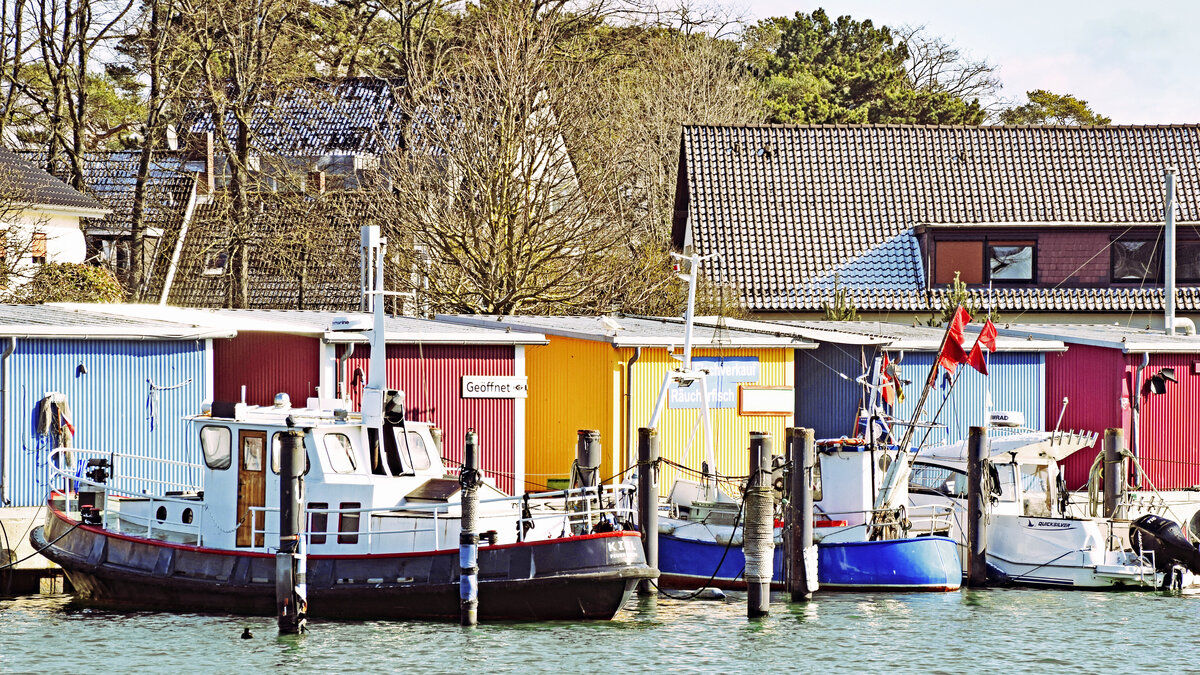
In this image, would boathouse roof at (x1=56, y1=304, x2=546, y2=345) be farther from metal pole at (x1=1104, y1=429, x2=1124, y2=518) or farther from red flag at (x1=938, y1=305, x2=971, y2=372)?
metal pole at (x1=1104, y1=429, x2=1124, y2=518)

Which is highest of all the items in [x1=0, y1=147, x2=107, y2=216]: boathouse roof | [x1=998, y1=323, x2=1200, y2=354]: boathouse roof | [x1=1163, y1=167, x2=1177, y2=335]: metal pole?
[x1=0, y1=147, x2=107, y2=216]: boathouse roof

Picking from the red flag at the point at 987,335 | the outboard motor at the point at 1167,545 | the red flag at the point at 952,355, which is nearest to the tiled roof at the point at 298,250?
the red flag at the point at 987,335

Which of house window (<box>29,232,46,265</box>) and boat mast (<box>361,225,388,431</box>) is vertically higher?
house window (<box>29,232,46,265</box>)

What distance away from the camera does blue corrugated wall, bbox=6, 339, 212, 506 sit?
76.1 feet

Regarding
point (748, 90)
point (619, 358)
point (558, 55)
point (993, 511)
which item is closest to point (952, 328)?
point (993, 511)

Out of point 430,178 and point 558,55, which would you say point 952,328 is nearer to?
point 430,178

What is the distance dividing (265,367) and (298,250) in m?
17.4

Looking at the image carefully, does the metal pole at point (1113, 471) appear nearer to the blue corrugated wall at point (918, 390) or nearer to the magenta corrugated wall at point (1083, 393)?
the blue corrugated wall at point (918, 390)

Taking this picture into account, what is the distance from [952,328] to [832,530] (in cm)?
346

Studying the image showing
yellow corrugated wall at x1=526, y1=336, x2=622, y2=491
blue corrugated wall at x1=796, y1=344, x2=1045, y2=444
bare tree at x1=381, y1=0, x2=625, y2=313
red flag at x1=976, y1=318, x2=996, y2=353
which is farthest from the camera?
bare tree at x1=381, y1=0, x2=625, y2=313

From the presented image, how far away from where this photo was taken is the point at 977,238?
42594mm

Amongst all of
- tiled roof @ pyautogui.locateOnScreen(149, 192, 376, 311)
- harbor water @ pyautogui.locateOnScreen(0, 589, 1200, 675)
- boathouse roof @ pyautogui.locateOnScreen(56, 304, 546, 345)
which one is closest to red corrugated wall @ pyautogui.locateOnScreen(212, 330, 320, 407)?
boathouse roof @ pyautogui.locateOnScreen(56, 304, 546, 345)

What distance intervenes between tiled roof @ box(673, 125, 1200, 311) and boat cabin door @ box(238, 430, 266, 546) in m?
22.6

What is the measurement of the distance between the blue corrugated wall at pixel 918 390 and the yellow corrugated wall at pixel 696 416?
0.97 metres
